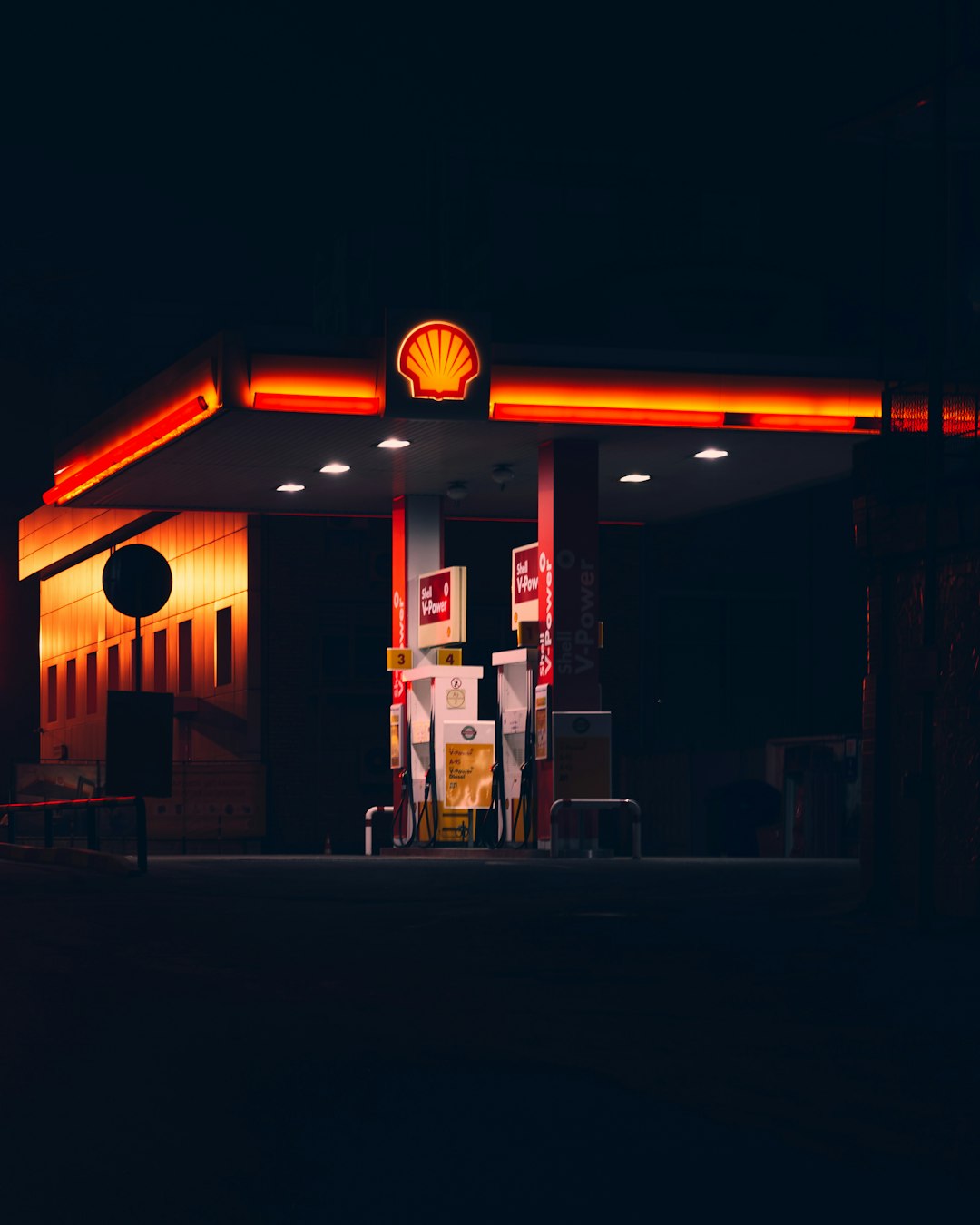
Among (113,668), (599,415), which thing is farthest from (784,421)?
(113,668)

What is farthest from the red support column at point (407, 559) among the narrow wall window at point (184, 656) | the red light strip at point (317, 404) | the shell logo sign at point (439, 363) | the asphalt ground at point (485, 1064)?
the asphalt ground at point (485, 1064)

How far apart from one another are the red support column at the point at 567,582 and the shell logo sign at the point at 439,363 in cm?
282

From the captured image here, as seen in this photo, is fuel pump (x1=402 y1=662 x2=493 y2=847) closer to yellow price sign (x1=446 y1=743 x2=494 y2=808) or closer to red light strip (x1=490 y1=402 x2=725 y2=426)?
yellow price sign (x1=446 y1=743 x2=494 y2=808)

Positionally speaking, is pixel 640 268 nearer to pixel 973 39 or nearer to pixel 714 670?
pixel 714 670

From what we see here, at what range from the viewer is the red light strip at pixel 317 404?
86.8 feet

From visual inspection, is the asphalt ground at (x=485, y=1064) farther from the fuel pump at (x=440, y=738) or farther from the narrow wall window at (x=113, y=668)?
the narrow wall window at (x=113, y=668)

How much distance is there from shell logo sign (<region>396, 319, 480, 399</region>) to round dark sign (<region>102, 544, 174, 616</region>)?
5273 mm

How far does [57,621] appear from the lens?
60.4m

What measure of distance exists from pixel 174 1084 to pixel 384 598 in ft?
115

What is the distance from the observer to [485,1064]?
821 centimetres

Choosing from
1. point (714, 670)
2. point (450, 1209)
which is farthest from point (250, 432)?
point (450, 1209)

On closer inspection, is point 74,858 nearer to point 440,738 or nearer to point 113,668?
point 440,738

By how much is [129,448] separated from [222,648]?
1426 cm

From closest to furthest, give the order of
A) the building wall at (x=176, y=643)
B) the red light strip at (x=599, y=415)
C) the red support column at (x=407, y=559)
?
the red light strip at (x=599, y=415)
the red support column at (x=407, y=559)
the building wall at (x=176, y=643)
